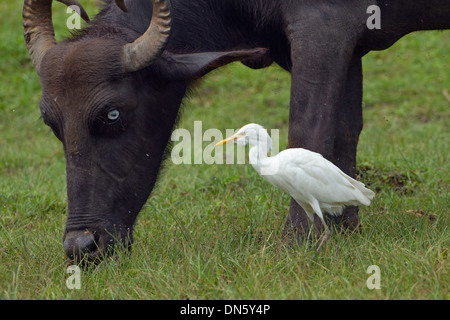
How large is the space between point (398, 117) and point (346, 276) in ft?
18.3

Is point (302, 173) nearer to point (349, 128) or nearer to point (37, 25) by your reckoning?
point (349, 128)

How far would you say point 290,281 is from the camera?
3592 millimetres

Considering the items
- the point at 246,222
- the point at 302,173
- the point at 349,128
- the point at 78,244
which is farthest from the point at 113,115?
the point at 349,128

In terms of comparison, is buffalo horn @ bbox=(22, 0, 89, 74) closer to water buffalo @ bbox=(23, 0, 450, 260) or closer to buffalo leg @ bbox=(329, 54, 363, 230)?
water buffalo @ bbox=(23, 0, 450, 260)

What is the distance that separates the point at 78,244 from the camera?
149 inches

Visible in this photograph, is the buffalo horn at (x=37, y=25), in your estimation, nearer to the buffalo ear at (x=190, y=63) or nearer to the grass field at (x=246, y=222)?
the buffalo ear at (x=190, y=63)

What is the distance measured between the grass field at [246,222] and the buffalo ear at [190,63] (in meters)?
0.32

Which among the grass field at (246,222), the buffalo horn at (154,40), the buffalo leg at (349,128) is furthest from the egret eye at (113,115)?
the buffalo leg at (349,128)

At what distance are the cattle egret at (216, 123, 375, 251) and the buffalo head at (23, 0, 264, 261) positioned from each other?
53 centimetres

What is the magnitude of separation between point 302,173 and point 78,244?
1.33 m

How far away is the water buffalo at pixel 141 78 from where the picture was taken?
391 centimetres
